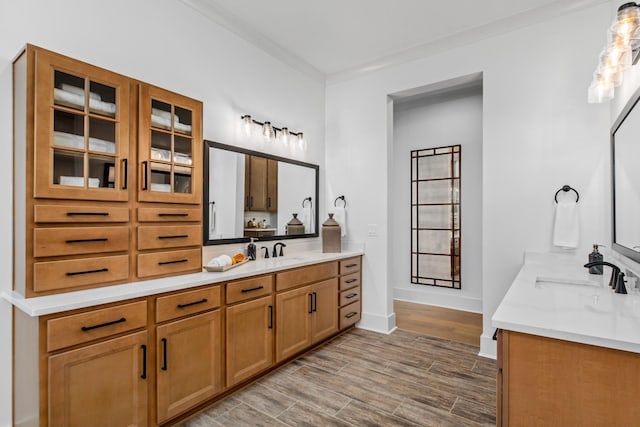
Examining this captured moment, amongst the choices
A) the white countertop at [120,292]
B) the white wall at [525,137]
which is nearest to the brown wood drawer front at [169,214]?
the white countertop at [120,292]

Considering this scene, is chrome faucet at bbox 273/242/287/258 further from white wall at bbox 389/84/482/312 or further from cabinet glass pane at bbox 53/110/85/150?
cabinet glass pane at bbox 53/110/85/150

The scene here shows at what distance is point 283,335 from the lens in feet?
9.24

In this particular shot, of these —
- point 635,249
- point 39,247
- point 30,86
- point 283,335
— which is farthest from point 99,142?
point 635,249

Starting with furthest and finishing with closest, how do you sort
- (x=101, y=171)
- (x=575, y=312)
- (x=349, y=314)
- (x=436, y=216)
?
1. (x=436, y=216)
2. (x=349, y=314)
3. (x=101, y=171)
4. (x=575, y=312)

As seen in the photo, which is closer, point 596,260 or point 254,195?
point 596,260

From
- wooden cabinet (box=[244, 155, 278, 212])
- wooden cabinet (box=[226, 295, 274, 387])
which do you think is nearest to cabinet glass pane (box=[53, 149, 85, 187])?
wooden cabinet (box=[226, 295, 274, 387])

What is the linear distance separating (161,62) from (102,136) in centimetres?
93

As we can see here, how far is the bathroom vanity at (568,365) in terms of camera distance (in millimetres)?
1072

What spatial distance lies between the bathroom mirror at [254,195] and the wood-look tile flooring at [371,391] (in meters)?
1.26

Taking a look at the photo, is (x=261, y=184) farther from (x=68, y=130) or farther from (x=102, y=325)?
(x=102, y=325)

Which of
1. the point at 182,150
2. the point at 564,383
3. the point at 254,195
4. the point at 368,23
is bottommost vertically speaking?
the point at 564,383

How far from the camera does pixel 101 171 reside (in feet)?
6.34

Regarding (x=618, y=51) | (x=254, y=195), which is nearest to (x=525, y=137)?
(x=618, y=51)

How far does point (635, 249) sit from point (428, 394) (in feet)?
5.17
